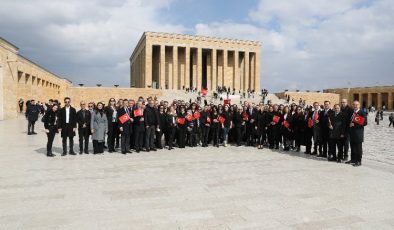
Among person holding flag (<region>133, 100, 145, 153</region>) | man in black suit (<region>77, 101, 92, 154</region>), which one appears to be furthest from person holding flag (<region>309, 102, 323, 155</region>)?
man in black suit (<region>77, 101, 92, 154</region>)

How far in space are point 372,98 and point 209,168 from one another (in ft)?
254

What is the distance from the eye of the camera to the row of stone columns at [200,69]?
5166 cm

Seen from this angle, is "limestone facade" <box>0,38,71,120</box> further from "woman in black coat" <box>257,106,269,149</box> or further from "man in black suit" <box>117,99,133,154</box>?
"woman in black coat" <box>257,106,269,149</box>

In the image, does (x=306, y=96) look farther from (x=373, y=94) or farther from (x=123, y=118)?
(x=123, y=118)

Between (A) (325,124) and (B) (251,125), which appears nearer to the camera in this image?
(A) (325,124)

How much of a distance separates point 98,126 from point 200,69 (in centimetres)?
4445

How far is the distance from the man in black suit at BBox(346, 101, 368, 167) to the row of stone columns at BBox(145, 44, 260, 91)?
1678 inches

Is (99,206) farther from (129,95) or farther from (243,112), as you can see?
(129,95)

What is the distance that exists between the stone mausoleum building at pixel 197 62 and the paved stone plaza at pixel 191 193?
41.5 m

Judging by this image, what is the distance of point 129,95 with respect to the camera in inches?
1779

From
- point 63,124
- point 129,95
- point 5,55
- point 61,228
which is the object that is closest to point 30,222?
point 61,228

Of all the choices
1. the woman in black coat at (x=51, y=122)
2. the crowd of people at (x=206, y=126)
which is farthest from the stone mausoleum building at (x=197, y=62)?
the woman in black coat at (x=51, y=122)

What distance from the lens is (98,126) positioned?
10.2m

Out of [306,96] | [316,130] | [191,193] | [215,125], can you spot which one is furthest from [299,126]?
[306,96]
